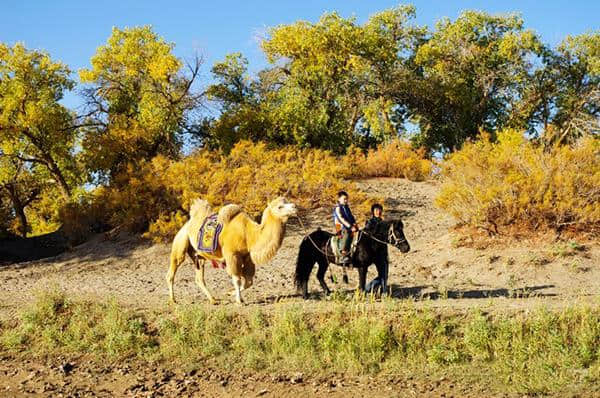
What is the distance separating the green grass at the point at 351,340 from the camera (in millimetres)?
9625

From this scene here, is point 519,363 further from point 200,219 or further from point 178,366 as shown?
point 200,219

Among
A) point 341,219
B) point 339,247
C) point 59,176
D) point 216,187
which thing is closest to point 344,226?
point 341,219

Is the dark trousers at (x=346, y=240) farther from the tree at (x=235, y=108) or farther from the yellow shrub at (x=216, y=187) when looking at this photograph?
the tree at (x=235, y=108)

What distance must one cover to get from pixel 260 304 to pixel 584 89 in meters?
28.0

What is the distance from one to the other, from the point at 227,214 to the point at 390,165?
15.1 m

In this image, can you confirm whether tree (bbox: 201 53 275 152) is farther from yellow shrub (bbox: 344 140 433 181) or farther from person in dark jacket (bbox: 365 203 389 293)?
person in dark jacket (bbox: 365 203 389 293)

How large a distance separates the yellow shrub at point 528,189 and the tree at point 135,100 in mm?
11770

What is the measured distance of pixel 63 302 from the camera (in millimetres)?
12281

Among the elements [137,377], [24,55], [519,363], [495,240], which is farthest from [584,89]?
[137,377]

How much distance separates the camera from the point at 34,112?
23.3 metres

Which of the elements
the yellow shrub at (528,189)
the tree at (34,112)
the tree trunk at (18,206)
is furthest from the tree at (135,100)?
the yellow shrub at (528,189)

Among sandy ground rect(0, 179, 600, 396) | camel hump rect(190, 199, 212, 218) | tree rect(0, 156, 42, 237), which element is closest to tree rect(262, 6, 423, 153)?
sandy ground rect(0, 179, 600, 396)

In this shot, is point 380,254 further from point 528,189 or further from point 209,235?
point 528,189

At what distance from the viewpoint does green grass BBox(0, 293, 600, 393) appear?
962cm
